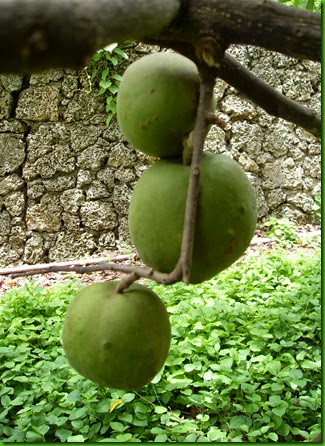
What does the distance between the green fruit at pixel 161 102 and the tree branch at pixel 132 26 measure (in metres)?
0.09

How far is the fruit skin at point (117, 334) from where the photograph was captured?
746mm

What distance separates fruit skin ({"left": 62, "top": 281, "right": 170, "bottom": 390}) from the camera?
0.75 metres

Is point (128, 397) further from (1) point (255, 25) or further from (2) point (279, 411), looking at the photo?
(1) point (255, 25)

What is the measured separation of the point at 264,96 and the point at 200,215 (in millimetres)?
203

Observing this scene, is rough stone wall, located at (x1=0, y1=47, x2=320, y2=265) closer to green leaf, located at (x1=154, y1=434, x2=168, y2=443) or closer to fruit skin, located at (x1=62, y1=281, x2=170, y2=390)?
green leaf, located at (x1=154, y1=434, x2=168, y2=443)

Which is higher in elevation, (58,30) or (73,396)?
(58,30)

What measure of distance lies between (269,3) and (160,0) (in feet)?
0.46

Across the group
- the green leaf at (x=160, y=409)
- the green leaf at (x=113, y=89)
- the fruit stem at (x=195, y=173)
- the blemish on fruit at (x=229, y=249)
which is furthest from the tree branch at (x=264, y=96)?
the green leaf at (x=113, y=89)

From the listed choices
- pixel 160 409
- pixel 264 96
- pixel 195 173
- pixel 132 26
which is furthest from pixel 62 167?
pixel 132 26

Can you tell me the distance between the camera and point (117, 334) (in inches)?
29.2

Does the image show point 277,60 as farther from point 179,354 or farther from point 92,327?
point 92,327

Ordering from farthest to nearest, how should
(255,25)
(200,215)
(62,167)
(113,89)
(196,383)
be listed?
(62,167) < (113,89) < (196,383) < (200,215) < (255,25)

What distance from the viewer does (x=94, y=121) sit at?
5.27 m

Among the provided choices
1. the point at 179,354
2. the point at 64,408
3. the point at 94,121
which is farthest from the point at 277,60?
the point at 64,408
